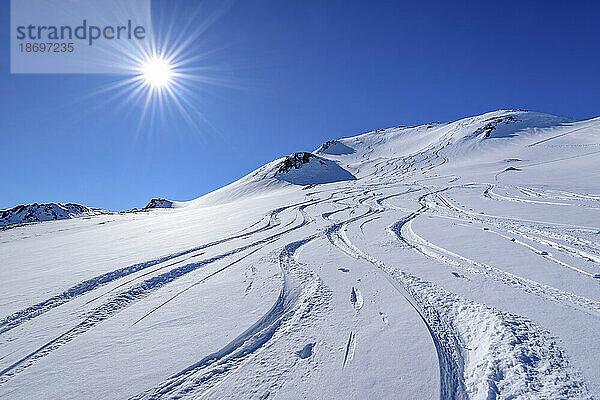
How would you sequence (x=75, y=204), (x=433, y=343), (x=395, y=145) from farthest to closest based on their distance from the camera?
(x=75, y=204)
(x=395, y=145)
(x=433, y=343)

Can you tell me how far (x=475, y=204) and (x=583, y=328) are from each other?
7865mm

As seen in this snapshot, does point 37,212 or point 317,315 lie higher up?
point 37,212

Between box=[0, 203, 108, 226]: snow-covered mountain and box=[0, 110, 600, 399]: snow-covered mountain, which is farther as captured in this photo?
box=[0, 203, 108, 226]: snow-covered mountain

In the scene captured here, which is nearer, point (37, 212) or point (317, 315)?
point (317, 315)

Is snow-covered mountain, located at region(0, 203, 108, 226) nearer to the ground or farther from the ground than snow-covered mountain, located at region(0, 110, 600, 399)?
farther from the ground

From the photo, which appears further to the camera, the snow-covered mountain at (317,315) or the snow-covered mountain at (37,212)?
the snow-covered mountain at (37,212)

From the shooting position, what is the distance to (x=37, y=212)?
54.2 metres

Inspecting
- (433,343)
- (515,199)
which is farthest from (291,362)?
(515,199)

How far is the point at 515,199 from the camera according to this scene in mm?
9391

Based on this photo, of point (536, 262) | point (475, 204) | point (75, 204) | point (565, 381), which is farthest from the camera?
point (75, 204)

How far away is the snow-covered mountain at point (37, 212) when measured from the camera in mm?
51841

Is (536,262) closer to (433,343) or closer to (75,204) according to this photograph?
(433,343)

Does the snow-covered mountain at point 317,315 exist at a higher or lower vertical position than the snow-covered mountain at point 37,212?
lower

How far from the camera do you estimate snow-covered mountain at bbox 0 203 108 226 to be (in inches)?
2041
